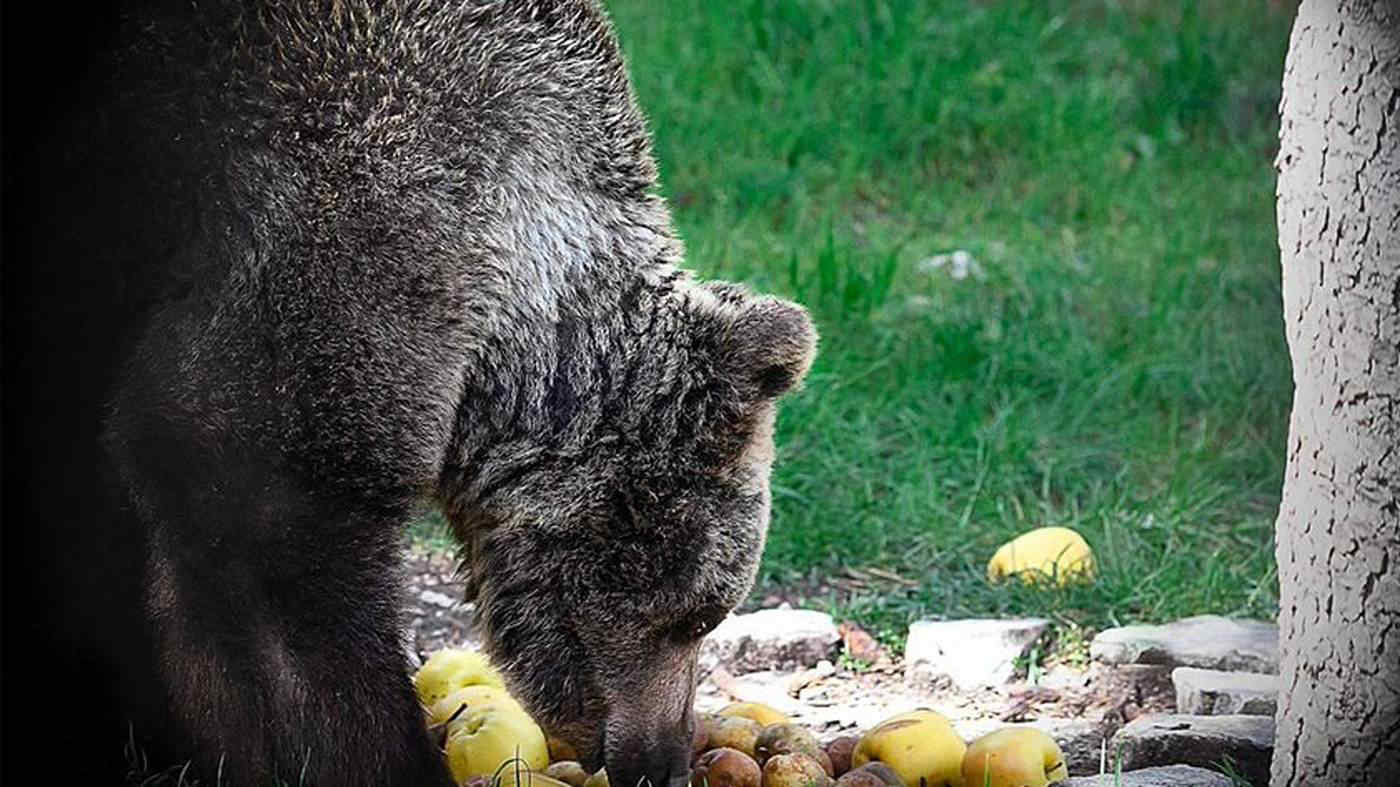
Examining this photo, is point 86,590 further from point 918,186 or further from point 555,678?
point 918,186

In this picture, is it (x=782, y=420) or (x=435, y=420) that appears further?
(x=782, y=420)

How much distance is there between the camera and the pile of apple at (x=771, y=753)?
4.05 metres

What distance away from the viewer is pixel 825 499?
6121 millimetres

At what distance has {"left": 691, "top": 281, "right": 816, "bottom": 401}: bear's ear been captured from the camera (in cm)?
396

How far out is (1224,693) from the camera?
4.55 meters

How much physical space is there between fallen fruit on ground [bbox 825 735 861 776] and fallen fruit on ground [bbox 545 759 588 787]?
537mm

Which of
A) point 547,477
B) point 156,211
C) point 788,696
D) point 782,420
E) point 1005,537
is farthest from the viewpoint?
point 782,420

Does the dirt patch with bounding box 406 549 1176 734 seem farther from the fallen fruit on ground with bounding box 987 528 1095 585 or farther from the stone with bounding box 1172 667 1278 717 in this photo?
the fallen fruit on ground with bounding box 987 528 1095 585

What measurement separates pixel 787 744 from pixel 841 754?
0.64ft

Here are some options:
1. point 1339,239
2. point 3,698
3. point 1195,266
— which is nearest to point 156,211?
point 3,698

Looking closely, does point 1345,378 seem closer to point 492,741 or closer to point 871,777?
point 871,777

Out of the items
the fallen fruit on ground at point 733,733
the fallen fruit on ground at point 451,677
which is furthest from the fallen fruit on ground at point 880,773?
the fallen fruit on ground at point 451,677

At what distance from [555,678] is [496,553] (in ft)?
0.95

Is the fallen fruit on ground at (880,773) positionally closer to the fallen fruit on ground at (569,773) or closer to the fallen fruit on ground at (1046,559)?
the fallen fruit on ground at (569,773)
